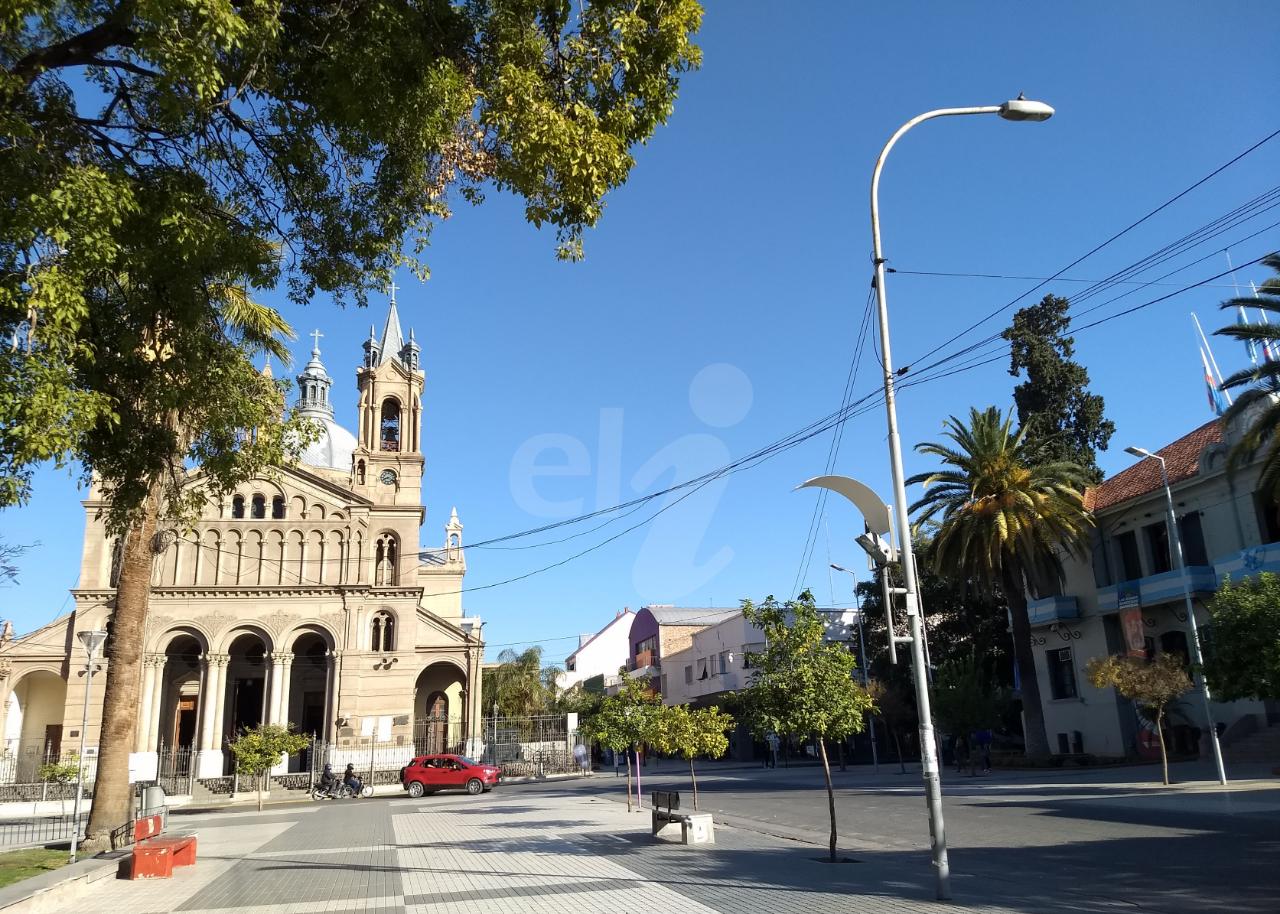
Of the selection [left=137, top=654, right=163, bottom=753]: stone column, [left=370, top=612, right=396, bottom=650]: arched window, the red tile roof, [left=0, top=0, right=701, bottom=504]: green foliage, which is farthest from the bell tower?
[left=0, top=0, right=701, bottom=504]: green foliage

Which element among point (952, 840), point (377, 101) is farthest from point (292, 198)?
point (952, 840)

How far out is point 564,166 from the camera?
797 centimetres

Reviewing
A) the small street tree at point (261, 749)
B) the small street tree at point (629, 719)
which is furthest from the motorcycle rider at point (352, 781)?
Answer: the small street tree at point (629, 719)

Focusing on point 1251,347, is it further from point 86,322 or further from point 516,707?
point 516,707

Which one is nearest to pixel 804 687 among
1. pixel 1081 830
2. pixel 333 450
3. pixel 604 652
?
pixel 1081 830

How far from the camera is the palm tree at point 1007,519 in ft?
105

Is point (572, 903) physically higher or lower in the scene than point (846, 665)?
lower

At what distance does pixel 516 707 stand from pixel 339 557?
19759 mm

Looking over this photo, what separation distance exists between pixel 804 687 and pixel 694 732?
327 inches

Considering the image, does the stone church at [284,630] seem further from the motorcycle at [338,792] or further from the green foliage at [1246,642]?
the green foliage at [1246,642]

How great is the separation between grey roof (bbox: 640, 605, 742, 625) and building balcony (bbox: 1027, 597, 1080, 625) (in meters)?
38.9

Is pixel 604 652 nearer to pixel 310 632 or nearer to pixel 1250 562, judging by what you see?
pixel 310 632

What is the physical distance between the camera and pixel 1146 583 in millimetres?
32031

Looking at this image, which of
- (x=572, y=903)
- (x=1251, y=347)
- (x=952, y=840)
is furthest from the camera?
(x=1251, y=347)
